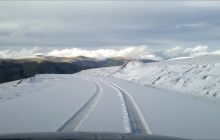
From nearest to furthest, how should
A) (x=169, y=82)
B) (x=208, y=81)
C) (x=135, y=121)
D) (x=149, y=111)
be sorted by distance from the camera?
1. (x=135, y=121)
2. (x=149, y=111)
3. (x=208, y=81)
4. (x=169, y=82)

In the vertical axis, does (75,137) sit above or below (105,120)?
above

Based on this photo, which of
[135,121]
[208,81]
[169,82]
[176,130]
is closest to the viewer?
[176,130]

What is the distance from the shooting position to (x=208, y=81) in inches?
1339

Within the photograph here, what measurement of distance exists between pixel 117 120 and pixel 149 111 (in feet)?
10.1

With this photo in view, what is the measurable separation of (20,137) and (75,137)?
706mm

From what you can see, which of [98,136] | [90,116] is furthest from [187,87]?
[98,136]

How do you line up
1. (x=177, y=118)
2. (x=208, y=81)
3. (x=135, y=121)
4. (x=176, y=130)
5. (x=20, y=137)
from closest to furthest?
(x=20, y=137), (x=176, y=130), (x=135, y=121), (x=177, y=118), (x=208, y=81)

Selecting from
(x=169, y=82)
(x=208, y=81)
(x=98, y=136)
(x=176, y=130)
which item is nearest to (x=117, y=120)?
(x=176, y=130)

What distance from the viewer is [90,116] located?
14.9m

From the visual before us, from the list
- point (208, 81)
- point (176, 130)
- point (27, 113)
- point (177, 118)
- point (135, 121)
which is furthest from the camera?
point (208, 81)

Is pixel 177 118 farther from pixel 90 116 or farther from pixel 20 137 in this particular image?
pixel 20 137

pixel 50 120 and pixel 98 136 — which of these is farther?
pixel 50 120

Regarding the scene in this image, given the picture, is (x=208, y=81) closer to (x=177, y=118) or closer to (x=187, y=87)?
(x=187, y=87)

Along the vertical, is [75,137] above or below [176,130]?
above
